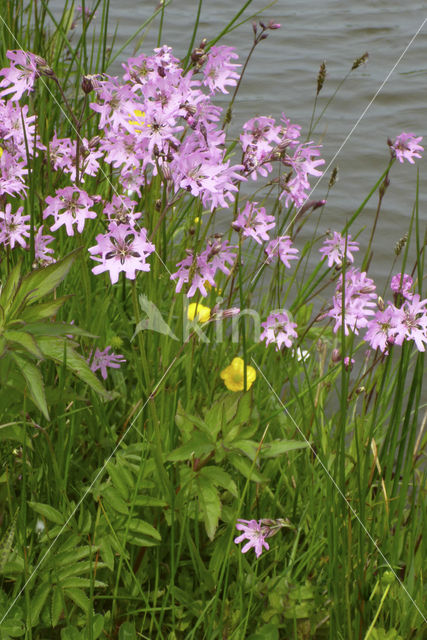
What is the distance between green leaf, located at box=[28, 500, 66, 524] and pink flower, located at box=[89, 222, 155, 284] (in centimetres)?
43

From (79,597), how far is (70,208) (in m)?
0.74

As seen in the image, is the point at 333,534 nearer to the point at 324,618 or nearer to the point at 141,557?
the point at 324,618

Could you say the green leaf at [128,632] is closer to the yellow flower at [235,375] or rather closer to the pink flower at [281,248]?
the yellow flower at [235,375]

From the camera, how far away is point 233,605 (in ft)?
4.97

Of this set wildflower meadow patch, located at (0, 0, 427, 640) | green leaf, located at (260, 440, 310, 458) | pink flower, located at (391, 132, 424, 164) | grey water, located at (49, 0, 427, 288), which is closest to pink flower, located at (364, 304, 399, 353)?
wildflower meadow patch, located at (0, 0, 427, 640)

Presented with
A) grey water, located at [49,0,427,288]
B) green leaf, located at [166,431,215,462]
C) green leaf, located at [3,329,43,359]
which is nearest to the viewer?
green leaf, located at [3,329,43,359]

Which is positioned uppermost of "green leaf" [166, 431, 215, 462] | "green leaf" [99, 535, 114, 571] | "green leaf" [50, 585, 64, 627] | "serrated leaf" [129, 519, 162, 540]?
"green leaf" [166, 431, 215, 462]

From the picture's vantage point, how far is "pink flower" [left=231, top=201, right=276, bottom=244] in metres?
1.61

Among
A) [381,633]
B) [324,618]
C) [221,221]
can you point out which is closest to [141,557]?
[324,618]

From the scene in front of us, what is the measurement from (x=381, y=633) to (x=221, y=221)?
2.64m

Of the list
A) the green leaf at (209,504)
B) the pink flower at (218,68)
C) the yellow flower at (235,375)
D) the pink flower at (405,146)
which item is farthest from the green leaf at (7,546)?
the pink flower at (405,146)

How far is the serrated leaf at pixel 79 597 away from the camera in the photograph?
1375 mm

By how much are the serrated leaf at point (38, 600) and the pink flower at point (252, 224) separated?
30.2 inches

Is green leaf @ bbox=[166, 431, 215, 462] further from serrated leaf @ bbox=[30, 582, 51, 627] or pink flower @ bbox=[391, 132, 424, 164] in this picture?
pink flower @ bbox=[391, 132, 424, 164]
